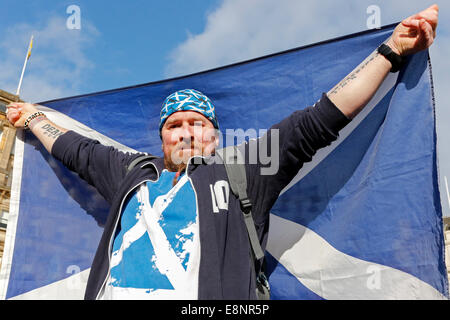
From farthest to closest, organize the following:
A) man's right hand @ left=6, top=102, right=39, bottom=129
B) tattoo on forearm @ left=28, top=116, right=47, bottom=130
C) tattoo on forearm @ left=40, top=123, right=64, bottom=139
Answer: man's right hand @ left=6, top=102, right=39, bottom=129
tattoo on forearm @ left=28, top=116, right=47, bottom=130
tattoo on forearm @ left=40, top=123, right=64, bottom=139

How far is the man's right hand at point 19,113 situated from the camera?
3.54 meters

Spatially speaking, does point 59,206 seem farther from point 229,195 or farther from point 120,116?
point 229,195

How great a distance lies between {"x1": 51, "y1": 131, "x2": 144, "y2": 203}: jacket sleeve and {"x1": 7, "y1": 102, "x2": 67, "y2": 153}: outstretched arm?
0.15 m

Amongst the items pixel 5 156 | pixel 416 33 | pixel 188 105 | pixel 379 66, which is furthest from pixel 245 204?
pixel 5 156

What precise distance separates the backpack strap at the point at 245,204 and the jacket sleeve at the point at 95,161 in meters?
0.87

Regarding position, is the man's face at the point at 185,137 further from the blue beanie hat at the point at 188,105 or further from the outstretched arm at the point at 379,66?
the outstretched arm at the point at 379,66

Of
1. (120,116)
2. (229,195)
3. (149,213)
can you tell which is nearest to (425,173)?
(229,195)

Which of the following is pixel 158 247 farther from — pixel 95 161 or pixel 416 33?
pixel 416 33

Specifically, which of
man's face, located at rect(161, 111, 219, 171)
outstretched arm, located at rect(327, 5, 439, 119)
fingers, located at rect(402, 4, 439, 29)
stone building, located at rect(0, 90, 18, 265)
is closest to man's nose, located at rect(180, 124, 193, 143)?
man's face, located at rect(161, 111, 219, 171)

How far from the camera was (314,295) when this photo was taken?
8.75 ft

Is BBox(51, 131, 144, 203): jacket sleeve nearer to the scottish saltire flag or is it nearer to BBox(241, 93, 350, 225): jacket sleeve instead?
the scottish saltire flag

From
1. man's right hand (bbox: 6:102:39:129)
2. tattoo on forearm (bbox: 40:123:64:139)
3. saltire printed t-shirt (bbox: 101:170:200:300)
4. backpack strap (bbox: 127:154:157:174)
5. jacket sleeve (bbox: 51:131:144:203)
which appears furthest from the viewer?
man's right hand (bbox: 6:102:39:129)

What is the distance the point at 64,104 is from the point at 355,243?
3138 millimetres

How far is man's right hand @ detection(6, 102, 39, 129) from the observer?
11.6 feet
